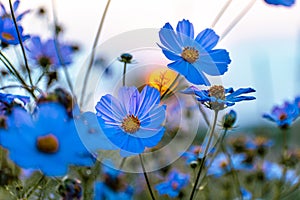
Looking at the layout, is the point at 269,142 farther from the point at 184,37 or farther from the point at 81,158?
the point at 81,158

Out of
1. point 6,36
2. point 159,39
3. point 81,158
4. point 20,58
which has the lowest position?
point 81,158

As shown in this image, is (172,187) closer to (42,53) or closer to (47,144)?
(42,53)

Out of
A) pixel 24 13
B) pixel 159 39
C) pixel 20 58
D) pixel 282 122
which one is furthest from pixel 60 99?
pixel 282 122

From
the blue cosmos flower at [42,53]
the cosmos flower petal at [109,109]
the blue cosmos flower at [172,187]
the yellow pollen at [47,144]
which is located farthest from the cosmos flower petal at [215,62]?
the blue cosmos flower at [172,187]

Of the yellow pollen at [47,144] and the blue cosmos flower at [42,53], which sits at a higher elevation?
the blue cosmos flower at [42,53]

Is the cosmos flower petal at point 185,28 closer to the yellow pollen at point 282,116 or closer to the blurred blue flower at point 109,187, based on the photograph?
the blurred blue flower at point 109,187
